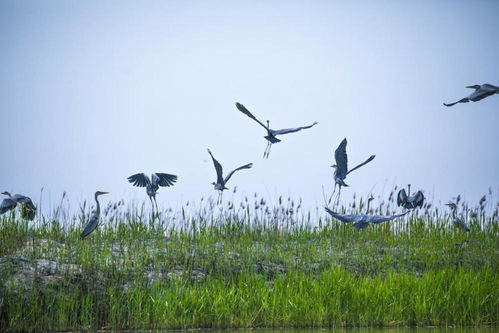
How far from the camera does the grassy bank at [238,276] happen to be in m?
8.02

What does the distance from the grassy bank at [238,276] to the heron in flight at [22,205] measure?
245mm

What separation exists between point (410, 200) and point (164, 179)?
15.0ft

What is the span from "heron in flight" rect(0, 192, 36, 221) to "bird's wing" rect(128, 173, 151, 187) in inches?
71.1

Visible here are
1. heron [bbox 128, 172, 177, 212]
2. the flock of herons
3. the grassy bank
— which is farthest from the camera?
heron [bbox 128, 172, 177, 212]

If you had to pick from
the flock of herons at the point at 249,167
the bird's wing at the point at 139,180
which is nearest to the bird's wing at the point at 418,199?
the flock of herons at the point at 249,167

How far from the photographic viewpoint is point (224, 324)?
7965mm

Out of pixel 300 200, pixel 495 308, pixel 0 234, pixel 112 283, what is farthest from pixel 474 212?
pixel 0 234

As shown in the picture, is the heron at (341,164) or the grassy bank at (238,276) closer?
the grassy bank at (238,276)

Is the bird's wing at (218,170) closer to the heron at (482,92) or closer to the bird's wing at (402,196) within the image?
the bird's wing at (402,196)

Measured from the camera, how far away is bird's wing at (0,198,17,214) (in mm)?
10648

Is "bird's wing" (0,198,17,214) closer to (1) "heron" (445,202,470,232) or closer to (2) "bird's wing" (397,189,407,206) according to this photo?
(2) "bird's wing" (397,189,407,206)

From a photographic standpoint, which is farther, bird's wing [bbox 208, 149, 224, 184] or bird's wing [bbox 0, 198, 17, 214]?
bird's wing [bbox 208, 149, 224, 184]

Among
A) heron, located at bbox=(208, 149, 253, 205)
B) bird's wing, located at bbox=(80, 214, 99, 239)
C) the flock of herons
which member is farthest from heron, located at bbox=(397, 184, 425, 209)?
bird's wing, located at bbox=(80, 214, 99, 239)

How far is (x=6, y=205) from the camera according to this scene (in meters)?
10.7
